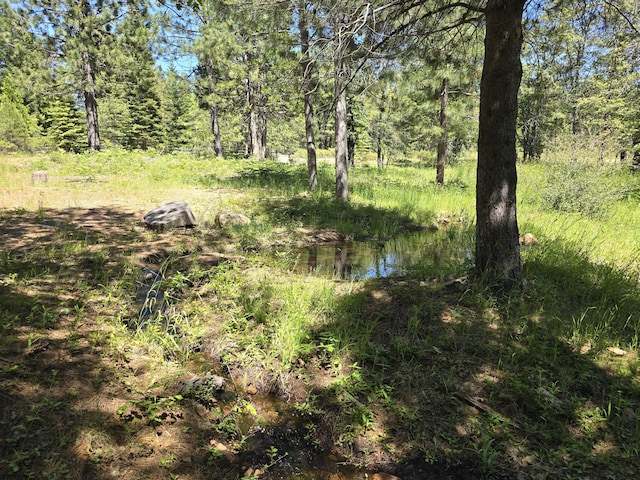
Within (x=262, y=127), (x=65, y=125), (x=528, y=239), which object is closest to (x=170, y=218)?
(x=528, y=239)

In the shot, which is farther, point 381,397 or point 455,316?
point 455,316

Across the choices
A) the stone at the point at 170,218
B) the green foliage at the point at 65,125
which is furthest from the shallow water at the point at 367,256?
the green foliage at the point at 65,125

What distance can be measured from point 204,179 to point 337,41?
420 inches

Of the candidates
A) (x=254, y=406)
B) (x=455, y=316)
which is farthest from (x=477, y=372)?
(x=254, y=406)

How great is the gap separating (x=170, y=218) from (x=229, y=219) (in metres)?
1.33

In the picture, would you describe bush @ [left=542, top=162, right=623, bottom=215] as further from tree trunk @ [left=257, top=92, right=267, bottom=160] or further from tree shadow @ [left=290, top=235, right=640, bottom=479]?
tree trunk @ [left=257, top=92, right=267, bottom=160]

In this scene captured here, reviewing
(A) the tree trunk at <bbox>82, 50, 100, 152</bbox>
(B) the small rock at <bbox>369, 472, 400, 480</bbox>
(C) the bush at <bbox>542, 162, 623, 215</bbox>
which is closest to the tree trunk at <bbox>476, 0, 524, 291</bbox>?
(B) the small rock at <bbox>369, 472, 400, 480</bbox>

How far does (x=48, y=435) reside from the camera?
214cm

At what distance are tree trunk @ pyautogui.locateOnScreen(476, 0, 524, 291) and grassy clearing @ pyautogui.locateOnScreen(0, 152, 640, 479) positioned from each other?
0.43m

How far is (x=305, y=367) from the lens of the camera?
131 inches

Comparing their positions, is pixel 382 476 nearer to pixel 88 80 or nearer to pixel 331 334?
pixel 331 334

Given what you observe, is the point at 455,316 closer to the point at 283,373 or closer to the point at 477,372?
the point at 477,372

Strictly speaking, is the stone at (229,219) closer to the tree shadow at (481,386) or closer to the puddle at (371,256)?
the puddle at (371,256)

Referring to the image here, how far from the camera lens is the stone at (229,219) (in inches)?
314
